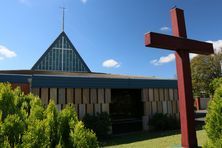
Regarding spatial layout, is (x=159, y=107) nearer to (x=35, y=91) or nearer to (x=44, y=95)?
(x=44, y=95)

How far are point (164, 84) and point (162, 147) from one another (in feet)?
25.6

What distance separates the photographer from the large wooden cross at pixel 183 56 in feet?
20.9

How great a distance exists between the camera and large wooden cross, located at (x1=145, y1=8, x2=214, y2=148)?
20.9ft

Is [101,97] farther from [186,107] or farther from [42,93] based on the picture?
[186,107]

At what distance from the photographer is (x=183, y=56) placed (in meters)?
6.96

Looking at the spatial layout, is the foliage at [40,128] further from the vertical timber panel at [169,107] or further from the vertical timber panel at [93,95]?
the vertical timber panel at [169,107]

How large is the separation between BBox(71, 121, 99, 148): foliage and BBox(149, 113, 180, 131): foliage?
13.1 meters

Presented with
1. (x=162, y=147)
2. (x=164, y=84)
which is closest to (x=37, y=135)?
(x=162, y=147)

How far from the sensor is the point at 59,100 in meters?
13.0

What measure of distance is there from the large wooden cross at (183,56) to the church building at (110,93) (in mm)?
7488

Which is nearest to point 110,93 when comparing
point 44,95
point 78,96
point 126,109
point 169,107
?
point 78,96

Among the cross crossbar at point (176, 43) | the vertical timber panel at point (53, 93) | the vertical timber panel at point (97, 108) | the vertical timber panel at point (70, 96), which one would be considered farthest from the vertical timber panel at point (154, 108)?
the cross crossbar at point (176, 43)

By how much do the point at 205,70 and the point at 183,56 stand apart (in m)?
37.0

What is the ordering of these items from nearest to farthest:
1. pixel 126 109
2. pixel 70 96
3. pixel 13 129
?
pixel 13 129, pixel 70 96, pixel 126 109
